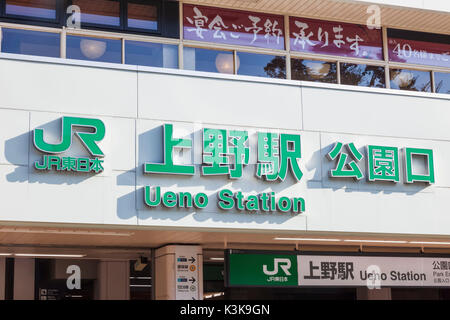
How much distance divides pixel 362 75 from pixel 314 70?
0.98m

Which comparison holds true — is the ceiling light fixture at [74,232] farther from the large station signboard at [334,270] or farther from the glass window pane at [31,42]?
the glass window pane at [31,42]

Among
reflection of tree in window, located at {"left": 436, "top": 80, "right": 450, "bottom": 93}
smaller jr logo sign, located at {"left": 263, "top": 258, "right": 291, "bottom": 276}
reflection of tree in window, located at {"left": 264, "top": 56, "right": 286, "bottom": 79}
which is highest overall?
reflection of tree in window, located at {"left": 264, "top": 56, "right": 286, "bottom": 79}

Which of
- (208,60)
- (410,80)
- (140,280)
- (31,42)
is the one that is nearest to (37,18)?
(31,42)

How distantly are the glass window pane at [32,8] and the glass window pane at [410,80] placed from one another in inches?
246

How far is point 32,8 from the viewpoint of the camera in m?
12.8

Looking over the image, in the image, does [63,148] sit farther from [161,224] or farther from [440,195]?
[440,195]

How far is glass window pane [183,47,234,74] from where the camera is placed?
13461 millimetres

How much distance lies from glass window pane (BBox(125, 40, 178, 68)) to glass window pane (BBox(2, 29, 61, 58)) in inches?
45.4

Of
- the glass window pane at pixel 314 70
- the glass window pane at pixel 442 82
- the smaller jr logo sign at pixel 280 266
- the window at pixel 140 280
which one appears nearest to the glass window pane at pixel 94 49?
Answer: the glass window pane at pixel 314 70

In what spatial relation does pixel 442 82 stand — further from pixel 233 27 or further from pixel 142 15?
pixel 142 15

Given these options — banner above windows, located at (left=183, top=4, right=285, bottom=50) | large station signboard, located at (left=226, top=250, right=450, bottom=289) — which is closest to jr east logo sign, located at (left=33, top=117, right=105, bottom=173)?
large station signboard, located at (left=226, top=250, right=450, bottom=289)

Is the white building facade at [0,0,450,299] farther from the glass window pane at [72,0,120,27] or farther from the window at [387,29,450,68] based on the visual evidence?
the glass window pane at [72,0,120,27]

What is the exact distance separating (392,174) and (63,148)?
5.21 metres

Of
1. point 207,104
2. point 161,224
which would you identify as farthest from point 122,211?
point 207,104
